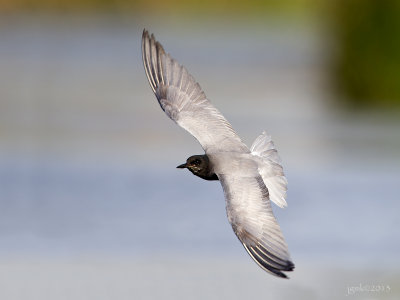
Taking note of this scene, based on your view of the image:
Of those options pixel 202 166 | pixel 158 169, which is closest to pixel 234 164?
pixel 202 166

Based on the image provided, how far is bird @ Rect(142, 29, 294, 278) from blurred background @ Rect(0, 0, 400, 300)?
77.1 inches

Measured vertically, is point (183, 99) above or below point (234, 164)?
above

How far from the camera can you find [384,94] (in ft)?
56.4

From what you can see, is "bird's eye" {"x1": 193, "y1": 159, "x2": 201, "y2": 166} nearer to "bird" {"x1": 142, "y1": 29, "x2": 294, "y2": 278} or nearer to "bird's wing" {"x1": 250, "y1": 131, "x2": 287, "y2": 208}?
"bird" {"x1": 142, "y1": 29, "x2": 294, "y2": 278}

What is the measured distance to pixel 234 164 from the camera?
20.9 ft

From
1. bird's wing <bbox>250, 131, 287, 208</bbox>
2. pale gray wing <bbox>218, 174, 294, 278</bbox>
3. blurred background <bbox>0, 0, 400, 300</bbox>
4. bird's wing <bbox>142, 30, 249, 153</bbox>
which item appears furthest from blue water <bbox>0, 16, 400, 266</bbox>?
pale gray wing <bbox>218, 174, 294, 278</bbox>

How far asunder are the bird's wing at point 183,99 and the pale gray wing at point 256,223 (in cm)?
76

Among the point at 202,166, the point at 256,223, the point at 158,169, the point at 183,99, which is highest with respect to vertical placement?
the point at 158,169

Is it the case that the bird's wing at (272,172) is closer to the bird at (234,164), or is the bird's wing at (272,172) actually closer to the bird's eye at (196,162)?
the bird at (234,164)

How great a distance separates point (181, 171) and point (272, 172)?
7.43 metres

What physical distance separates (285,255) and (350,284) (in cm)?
352

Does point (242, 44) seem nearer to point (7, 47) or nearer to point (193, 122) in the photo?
point (7, 47)

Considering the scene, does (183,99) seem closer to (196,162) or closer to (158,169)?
(196,162)

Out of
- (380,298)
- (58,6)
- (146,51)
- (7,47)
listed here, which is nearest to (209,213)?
(380,298)
